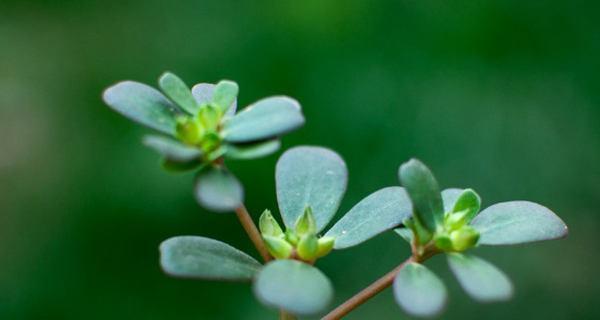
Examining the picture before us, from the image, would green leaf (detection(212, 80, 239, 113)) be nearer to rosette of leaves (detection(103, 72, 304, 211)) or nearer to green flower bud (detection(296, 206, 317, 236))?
rosette of leaves (detection(103, 72, 304, 211))

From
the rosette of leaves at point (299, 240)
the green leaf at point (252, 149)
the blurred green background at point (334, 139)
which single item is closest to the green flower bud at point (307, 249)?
the rosette of leaves at point (299, 240)

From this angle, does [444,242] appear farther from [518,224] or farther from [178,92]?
[178,92]

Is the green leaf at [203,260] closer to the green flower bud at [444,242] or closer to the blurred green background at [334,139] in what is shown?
the green flower bud at [444,242]

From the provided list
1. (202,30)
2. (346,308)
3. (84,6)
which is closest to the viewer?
(346,308)

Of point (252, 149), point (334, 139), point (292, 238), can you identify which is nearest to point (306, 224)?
point (292, 238)

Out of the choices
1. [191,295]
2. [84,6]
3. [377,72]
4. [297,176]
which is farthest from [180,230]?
[297,176]

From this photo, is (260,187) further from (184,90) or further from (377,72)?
(184,90)
